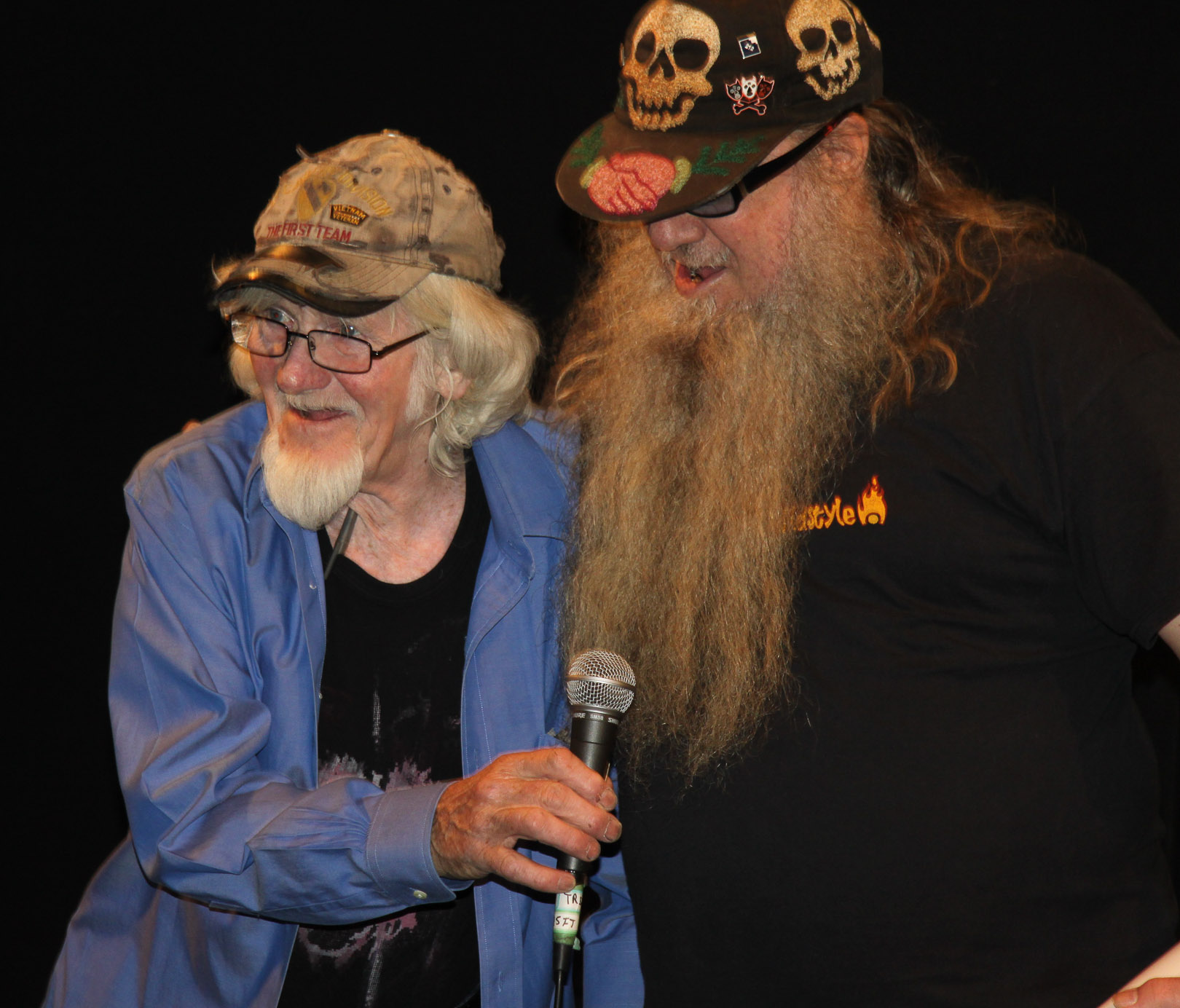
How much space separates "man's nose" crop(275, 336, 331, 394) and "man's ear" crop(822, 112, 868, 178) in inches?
34.1

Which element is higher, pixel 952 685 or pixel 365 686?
pixel 952 685

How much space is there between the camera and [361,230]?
1955 millimetres

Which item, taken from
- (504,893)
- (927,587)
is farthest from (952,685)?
(504,893)

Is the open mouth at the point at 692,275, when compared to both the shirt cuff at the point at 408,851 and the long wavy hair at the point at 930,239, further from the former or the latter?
the shirt cuff at the point at 408,851

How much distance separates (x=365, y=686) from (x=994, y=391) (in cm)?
108

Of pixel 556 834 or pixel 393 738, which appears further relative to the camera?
pixel 393 738

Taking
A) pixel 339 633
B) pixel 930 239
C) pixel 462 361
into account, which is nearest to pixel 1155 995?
pixel 930 239

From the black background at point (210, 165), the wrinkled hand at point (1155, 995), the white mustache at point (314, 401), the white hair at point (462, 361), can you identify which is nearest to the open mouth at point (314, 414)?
the white mustache at point (314, 401)

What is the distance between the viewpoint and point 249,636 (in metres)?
1.91

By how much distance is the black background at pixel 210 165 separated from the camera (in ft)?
8.82

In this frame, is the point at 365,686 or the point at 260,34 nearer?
the point at 365,686

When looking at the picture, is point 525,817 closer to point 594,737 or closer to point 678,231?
point 594,737

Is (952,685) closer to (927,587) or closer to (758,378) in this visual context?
(927,587)

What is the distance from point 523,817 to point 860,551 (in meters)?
0.57
